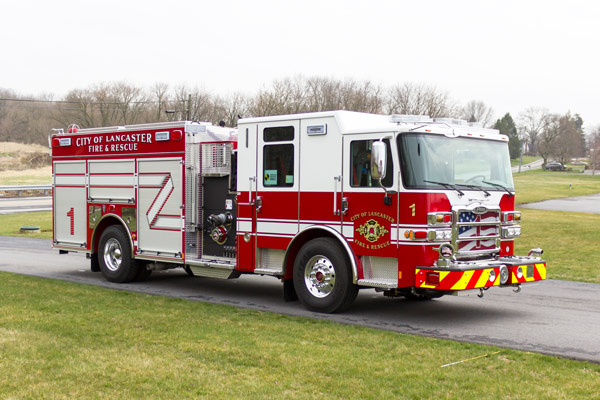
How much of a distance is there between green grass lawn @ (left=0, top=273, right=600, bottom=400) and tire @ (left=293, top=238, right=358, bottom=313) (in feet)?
2.17

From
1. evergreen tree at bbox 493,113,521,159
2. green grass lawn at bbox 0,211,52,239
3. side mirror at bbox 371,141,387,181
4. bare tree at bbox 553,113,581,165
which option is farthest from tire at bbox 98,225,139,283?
evergreen tree at bbox 493,113,521,159

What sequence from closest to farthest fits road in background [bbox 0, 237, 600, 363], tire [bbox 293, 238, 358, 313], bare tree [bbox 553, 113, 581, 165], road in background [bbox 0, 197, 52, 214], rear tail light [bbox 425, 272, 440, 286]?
road in background [bbox 0, 237, 600, 363]
rear tail light [bbox 425, 272, 440, 286]
tire [bbox 293, 238, 358, 313]
road in background [bbox 0, 197, 52, 214]
bare tree [bbox 553, 113, 581, 165]

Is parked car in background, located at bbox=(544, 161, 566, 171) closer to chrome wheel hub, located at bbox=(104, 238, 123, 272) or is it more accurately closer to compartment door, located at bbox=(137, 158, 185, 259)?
chrome wheel hub, located at bbox=(104, 238, 123, 272)

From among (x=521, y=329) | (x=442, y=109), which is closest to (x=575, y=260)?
(x=521, y=329)

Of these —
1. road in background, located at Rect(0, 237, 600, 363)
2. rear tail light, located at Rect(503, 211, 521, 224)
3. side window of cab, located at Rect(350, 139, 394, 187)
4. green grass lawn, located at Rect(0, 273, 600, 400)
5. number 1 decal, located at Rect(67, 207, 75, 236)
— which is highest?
side window of cab, located at Rect(350, 139, 394, 187)

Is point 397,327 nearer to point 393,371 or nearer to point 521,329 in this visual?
point 521,329

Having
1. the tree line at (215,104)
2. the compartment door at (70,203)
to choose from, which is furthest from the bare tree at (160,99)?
the compartment door at (70,203)

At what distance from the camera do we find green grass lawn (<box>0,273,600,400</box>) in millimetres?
5812

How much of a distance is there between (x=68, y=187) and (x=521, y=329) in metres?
9.06

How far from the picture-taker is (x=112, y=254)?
12.9 m

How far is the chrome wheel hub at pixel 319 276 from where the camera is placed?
958 cm

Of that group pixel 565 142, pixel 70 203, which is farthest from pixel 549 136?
pixel 70 203

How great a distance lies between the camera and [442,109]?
162ft

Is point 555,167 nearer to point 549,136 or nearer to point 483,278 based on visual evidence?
point 549,136
